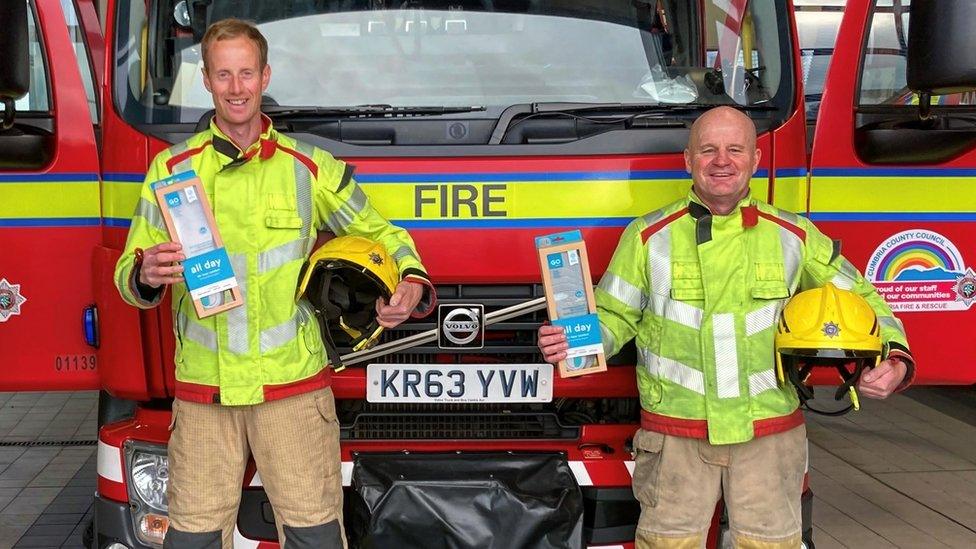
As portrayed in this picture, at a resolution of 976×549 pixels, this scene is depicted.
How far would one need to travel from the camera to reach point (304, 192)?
3.32m

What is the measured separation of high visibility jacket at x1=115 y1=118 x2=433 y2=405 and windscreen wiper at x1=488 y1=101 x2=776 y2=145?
487 millimetres

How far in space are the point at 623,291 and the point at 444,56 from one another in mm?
939

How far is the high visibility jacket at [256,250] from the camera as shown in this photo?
3.25 meters

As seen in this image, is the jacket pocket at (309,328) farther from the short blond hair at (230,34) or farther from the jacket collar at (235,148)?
the short blond hair at (230,34)

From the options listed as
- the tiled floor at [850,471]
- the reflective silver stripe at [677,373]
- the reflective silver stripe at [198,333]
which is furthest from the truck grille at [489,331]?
the tiled floor at [850,471]

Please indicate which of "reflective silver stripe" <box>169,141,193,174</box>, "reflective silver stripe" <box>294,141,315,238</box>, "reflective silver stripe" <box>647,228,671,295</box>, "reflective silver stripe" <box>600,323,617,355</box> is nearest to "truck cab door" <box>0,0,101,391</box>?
"reflective silver stripe" <box>169,141,193,174</box>

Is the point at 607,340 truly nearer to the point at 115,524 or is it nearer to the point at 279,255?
the point at 279,255

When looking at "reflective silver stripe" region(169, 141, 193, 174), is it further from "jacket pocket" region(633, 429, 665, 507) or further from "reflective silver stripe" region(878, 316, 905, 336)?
"reflective silver stripe" region(878, 316, 905, 336)

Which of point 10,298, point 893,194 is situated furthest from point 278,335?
point 893,194

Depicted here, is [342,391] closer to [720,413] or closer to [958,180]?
[720,413]

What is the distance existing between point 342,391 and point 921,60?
191 centimetres

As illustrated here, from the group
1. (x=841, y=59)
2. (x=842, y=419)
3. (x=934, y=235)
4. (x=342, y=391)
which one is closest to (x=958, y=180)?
(x=934, y=235)

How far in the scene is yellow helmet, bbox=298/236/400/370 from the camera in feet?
10.6

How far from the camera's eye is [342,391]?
142 inches
